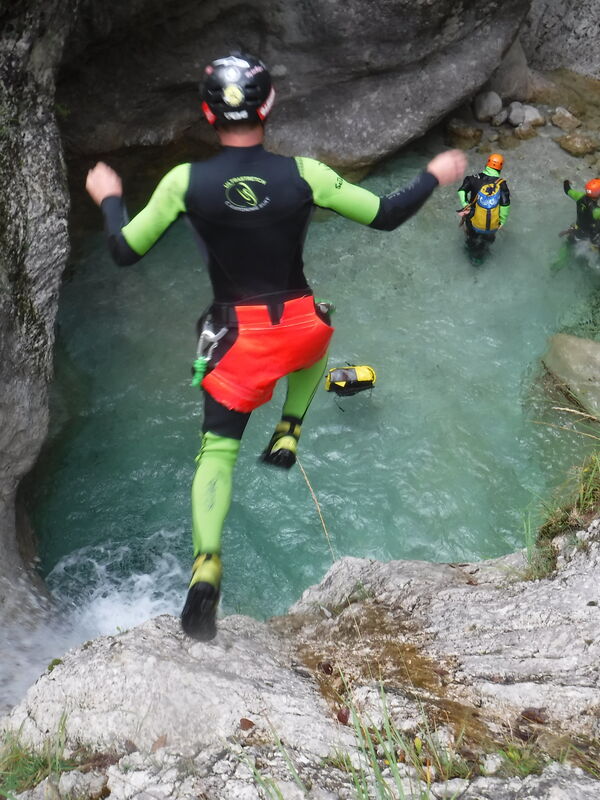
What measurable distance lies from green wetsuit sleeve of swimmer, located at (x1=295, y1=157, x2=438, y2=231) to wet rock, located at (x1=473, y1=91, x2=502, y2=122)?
7.02 metres

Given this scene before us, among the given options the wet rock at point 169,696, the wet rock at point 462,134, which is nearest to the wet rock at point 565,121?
the wet rock at point 462,134

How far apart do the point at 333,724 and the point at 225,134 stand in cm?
217

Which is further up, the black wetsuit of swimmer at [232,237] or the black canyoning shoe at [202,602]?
the black wetsuit of swimmer at [232,237]

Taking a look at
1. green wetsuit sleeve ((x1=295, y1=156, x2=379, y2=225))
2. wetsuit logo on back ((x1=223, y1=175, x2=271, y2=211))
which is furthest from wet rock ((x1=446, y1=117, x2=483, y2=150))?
wetsuit logo on back ((x1=223, y1=175, x2=271, y2=211))

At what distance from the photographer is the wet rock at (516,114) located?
8.96m

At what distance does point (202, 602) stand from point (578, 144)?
8.16 metres

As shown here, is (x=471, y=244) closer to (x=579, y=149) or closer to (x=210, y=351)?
(x=579, y=149)

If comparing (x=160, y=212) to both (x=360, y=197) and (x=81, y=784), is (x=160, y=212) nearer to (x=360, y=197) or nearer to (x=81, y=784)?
(x=360, y=197)

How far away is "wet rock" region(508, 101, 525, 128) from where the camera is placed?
8.96 m

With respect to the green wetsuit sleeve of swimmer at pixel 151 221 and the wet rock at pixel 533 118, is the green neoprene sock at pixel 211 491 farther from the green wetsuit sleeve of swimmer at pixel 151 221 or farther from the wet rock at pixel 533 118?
the wet rock at pixel 533 118

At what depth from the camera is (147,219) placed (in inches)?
103

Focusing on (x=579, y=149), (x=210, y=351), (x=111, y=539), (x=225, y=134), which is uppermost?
(x=225, y=134)

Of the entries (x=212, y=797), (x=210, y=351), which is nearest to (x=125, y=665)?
(x=212, y=797)

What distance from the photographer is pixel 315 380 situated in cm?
346
